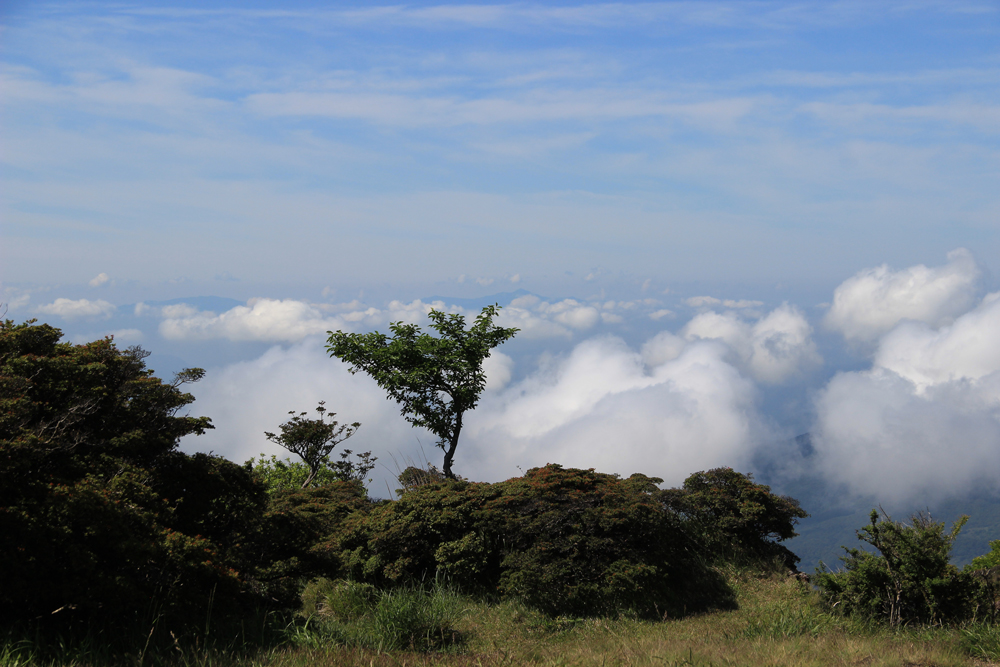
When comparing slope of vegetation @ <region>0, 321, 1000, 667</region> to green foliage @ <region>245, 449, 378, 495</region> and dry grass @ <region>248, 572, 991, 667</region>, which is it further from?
green foliage @ <region>245, 449, 378, 495</region>

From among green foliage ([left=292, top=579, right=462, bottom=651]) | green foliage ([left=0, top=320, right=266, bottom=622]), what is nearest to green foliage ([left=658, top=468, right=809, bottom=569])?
green foliage ([left=292, top=579, right=462, bottom=651])

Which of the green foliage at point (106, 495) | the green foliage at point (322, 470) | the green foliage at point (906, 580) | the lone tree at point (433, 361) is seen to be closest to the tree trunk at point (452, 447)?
the lone tree at point (433, 361)

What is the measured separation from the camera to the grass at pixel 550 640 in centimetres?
711

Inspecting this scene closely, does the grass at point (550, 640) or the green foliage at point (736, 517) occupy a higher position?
the green foliage at point (736, 517)

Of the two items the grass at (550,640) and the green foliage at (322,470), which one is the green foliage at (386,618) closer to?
the grass at (550,640)

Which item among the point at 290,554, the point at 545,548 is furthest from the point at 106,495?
the point at 545,548

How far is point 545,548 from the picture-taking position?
11.0 m

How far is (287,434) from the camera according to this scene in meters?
20.5

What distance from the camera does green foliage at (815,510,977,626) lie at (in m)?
9.60

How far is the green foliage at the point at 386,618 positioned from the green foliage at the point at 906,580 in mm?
6284

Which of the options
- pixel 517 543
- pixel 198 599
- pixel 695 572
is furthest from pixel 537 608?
pixel 198 599

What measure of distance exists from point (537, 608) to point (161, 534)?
5955 mm

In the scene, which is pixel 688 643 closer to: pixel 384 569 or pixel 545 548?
pixel 545 548

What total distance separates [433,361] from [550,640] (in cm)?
1000
